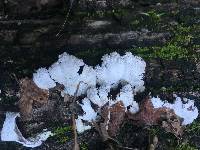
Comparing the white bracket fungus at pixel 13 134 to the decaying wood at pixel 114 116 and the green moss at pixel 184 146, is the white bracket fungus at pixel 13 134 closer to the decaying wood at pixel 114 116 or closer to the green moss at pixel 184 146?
the decaying wood at pixel 114 116

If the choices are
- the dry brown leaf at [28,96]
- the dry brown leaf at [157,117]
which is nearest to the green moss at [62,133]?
the dry brown leaf at [28,96]

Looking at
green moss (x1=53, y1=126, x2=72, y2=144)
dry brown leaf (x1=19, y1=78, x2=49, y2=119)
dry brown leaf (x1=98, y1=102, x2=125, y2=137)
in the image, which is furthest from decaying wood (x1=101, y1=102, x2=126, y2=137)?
dry brown leaf (x1=19, y1=78, x2=49, y2=119)

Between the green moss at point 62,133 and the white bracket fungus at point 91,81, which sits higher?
the white bracket fungus at point 91,81

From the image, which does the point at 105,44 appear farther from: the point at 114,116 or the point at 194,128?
the point at 194,128

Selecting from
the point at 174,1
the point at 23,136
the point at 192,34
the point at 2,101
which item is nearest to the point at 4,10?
the point at 2,101

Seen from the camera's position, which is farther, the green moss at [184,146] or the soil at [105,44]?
the green moss at [184,146]

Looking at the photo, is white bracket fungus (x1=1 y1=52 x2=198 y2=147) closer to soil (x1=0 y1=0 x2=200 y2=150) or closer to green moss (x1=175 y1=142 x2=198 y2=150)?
soil (x1=0 y1=0 x2=200 y2=150)
